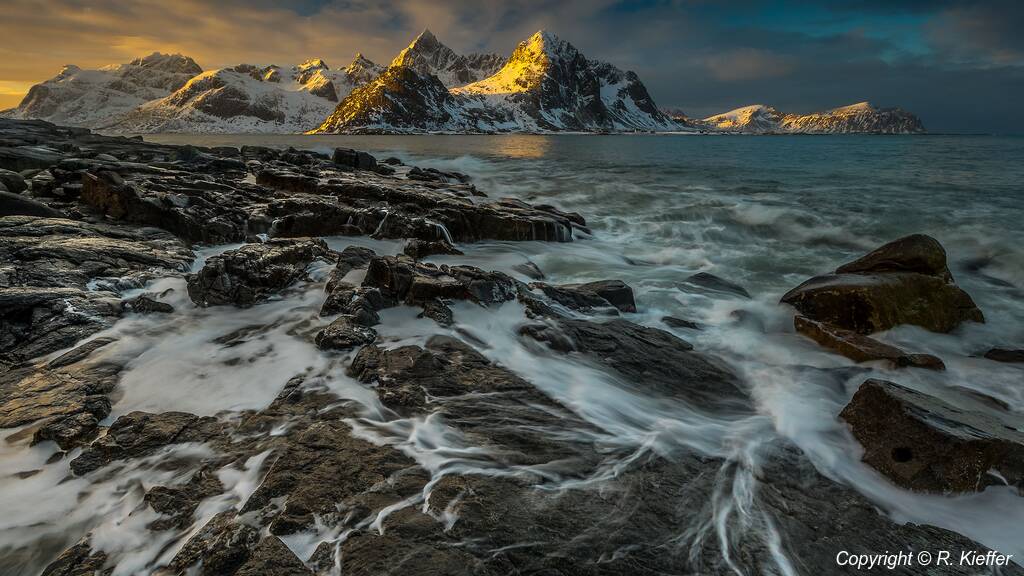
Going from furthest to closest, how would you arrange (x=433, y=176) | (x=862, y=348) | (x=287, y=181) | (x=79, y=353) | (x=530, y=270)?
1. (x=433, y=176)
2. (x=287, y=181)
3. (x=530, y=270)
4. (x=862, y=348)
5. (x=79, y=353)

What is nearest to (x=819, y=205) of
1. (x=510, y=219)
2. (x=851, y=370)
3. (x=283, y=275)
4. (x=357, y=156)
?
(x=510, y=219)

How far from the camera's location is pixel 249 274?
7438 mm

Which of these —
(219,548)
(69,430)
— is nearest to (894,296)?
(219,548)

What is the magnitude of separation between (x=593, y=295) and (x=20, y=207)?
1106cm

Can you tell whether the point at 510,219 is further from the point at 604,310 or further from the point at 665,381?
the point at 665,381

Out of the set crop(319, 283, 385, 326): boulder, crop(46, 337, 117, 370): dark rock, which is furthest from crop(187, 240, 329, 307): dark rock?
crop(46, 337, 117, 370): dark rock

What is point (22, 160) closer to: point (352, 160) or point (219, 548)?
point (352, 160)

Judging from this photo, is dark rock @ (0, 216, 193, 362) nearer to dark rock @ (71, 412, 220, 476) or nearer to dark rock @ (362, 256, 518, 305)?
dark rock @ (71, 412, 220, 476)

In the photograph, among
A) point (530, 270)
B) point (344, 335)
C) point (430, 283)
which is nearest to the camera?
point (344, 335)

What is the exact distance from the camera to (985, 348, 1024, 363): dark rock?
6.82 metres

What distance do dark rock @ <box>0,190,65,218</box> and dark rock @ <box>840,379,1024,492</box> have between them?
13.8m

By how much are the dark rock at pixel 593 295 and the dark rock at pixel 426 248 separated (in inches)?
Result: 126

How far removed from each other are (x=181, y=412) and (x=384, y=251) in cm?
682

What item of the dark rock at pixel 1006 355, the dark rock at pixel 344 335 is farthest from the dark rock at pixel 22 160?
the dark rock at pixel 1006 355
